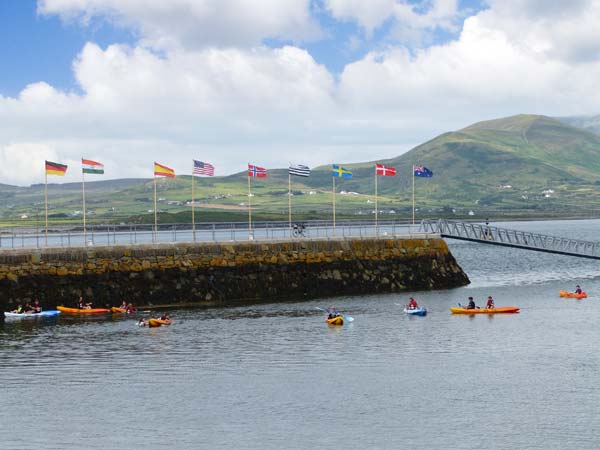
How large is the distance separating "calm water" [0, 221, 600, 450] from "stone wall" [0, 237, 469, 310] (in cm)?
485

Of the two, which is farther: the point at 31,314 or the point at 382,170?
the point at 382,170

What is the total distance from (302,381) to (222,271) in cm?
3170

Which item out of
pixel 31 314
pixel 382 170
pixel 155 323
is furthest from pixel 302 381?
pixel 382 170

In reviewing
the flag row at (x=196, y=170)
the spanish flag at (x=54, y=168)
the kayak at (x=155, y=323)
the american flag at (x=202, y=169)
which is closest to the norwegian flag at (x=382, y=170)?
the flag row at (x=196, y=170)

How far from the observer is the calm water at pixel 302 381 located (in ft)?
134

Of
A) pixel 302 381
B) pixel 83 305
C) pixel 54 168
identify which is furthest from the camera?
pixel 54 168

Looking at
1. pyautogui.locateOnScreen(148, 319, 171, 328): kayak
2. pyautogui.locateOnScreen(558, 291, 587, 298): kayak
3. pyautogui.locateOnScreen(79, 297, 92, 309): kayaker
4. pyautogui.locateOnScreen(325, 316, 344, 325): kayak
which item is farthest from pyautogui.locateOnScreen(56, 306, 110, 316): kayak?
pyautogui.locateOnScreen(558, 291, 587, 298): kayak

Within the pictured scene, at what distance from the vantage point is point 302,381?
166 feet

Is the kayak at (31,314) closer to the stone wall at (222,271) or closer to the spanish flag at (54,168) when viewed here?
the stone wall at (222,271)

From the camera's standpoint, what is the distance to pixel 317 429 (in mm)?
41875

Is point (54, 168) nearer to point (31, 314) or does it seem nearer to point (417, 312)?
point (31, 314)

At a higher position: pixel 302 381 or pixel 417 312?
pixel 417 312

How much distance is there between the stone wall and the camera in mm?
74875

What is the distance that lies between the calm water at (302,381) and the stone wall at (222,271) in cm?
485
